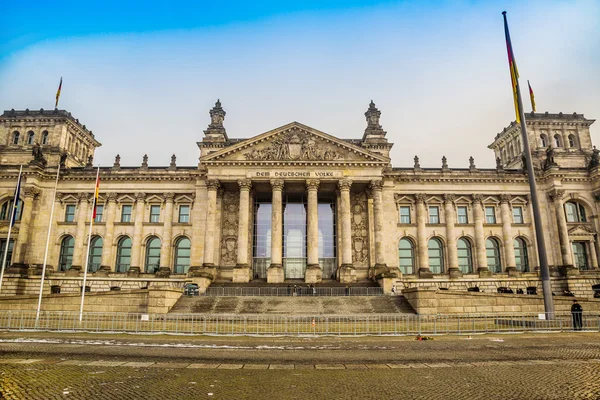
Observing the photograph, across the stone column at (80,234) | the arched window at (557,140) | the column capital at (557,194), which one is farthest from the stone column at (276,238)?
the arched window at (557,140)

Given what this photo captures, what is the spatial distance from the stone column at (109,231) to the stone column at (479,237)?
1736 inches

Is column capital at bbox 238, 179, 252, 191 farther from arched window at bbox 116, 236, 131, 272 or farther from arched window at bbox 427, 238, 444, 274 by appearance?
arched window at bbox 427, 238, 444, 274

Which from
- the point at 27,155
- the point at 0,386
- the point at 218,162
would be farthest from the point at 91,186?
the point at 0,386

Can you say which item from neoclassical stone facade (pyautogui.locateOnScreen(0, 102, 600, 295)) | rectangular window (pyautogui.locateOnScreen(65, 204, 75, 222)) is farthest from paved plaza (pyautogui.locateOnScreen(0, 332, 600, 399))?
rectangular window (pyautogui.locateOnScreen(65, 204, 75, 222))

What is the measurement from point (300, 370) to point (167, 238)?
137 feet

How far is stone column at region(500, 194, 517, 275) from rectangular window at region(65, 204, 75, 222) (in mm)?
53592

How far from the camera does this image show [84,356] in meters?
13.1

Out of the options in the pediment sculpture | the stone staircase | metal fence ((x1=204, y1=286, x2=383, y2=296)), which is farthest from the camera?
the pediment sculpture

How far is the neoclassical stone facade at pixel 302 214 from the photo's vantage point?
4641 centimetres

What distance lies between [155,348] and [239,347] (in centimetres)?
317

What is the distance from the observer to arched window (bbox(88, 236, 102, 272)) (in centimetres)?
4984

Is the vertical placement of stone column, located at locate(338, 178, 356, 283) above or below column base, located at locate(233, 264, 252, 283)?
above

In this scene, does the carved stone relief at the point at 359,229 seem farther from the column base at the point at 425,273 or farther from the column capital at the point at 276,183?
the column capital at the point at 276,183

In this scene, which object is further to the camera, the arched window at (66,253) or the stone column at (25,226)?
the arched window at (66,253)
